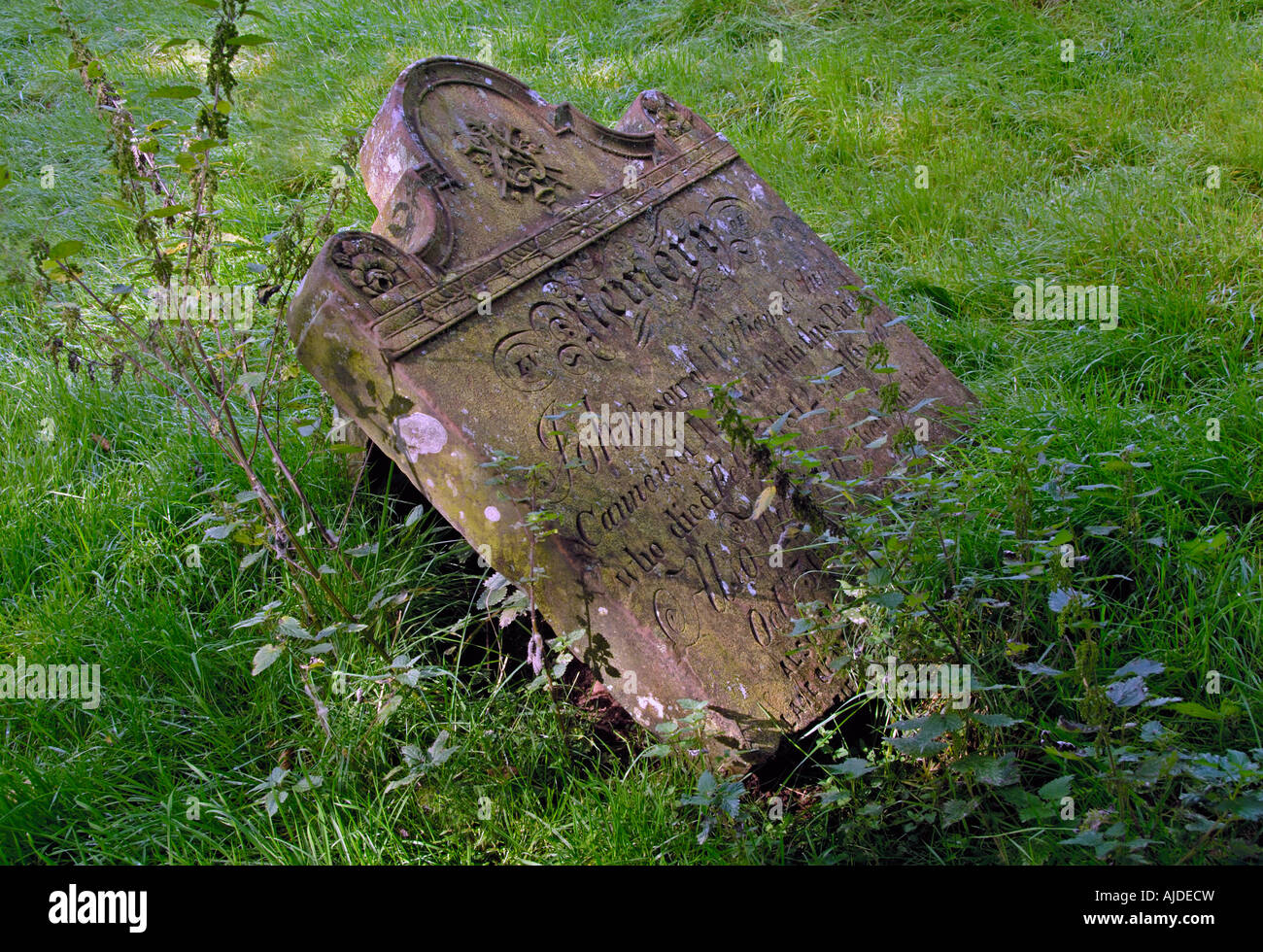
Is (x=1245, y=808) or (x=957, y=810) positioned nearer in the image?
(x=1245, y=808)

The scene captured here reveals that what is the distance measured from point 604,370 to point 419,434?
608 millimetres

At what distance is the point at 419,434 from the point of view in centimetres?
259

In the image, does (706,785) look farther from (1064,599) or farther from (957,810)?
(1064,599)

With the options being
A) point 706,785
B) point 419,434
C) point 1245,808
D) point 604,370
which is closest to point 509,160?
point 604,370

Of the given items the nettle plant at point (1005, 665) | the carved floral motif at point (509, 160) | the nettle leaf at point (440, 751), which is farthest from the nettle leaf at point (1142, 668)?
the carved floral motif at point (509, 160)

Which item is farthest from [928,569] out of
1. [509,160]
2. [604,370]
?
[509,160]

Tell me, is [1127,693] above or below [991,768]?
above

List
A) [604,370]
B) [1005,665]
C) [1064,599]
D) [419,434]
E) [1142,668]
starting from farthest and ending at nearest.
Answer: [604,370]
[419,434]
[1005,665]
[1064,599]
[1142,668]

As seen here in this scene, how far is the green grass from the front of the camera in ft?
7.59

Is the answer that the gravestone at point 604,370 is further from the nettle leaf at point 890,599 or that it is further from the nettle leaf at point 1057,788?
the nettle leaf at point 1057,788

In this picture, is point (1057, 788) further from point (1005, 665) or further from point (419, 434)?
point (419, 434)

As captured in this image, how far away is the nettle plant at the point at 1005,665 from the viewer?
6.15 feet

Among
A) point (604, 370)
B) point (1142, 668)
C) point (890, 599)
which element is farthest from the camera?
point (604, 370)

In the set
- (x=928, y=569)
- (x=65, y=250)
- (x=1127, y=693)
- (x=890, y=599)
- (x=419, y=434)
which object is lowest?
(x=1127, y=693)
